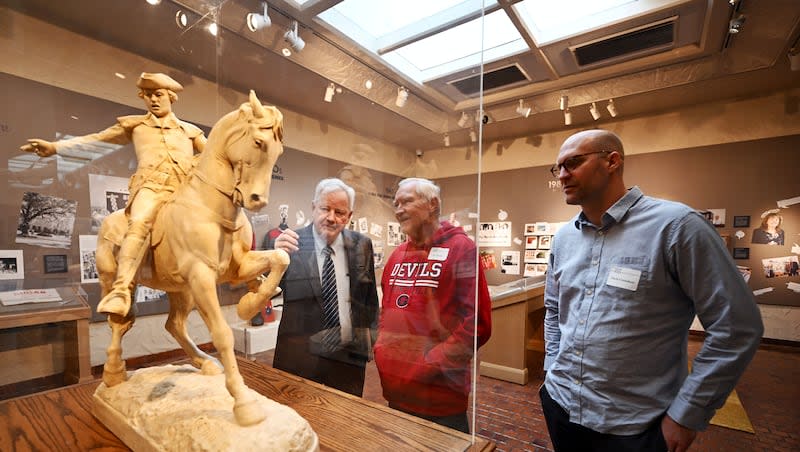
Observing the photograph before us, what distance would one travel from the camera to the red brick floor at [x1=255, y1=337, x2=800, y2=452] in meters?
2.44

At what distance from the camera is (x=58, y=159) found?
208 centimetres

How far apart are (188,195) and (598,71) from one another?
4.80 m

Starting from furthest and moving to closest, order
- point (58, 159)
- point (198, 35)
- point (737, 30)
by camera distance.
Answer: point (737, 30) < point (198, 35) < point (58, 159)

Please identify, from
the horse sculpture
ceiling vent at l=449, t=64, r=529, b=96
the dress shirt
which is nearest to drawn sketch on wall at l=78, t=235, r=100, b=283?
the horse sculpture

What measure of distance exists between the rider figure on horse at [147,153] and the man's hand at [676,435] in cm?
186

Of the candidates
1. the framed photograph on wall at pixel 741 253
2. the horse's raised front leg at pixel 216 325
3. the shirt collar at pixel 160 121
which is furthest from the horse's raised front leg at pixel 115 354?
the framed photograph on wall at pixel 741 253

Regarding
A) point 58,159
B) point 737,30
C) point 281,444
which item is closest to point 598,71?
point 737,30

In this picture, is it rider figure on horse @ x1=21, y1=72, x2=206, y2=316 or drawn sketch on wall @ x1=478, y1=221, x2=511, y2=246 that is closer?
rider figure on horse @ x1=21, y1=72, x2=206, y2=316

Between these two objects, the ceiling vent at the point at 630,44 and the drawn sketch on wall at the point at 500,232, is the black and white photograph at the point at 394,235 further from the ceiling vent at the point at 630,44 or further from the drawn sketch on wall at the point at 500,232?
the drawn sketch on wall at the point at 500,232

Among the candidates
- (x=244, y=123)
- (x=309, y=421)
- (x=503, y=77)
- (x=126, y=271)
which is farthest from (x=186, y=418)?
(x=503, y=77)

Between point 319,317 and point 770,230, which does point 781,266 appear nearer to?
point 770,230

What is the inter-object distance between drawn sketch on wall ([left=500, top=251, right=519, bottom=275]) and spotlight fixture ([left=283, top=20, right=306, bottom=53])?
461 cm

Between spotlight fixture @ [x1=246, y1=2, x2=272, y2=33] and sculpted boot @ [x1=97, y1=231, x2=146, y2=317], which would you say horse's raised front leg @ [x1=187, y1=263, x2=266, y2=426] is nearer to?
sculpted boot @ [x1=97, y1=231, x2=146, y2=317]

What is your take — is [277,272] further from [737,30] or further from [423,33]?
[737,30]
